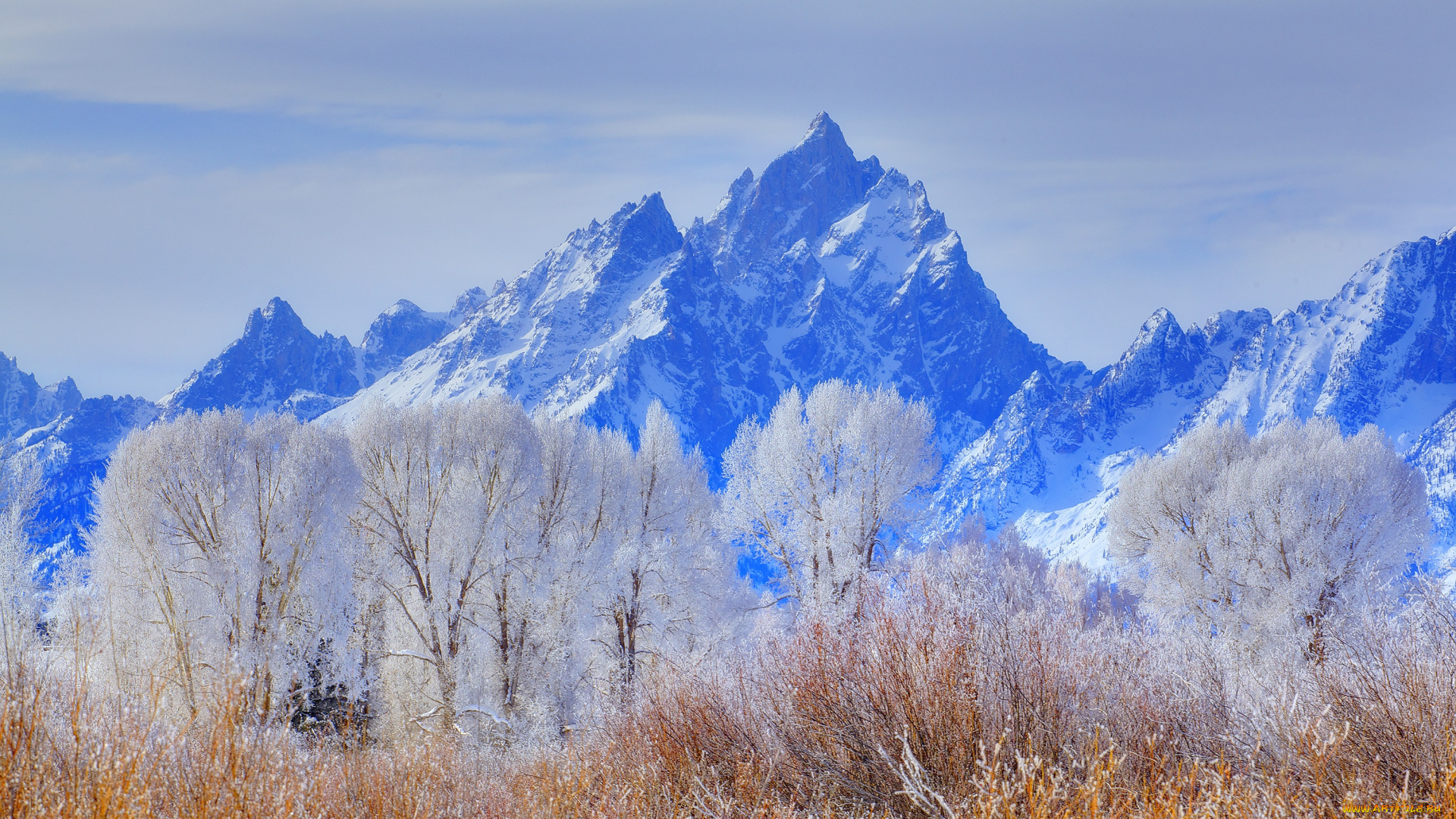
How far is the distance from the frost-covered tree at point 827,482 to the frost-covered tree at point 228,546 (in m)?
12.9

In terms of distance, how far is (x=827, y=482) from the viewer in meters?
26.8

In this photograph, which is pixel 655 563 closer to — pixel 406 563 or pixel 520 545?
pixel 520 545

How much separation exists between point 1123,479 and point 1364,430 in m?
11.0

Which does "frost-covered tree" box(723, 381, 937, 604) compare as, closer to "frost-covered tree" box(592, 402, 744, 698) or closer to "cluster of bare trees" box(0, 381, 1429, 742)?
"cluster of bare trees" box(0, 381, 1429, 742)

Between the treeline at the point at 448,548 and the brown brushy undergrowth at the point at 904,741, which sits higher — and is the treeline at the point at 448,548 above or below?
above

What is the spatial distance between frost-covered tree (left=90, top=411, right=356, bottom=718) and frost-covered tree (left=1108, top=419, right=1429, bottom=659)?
29167mm

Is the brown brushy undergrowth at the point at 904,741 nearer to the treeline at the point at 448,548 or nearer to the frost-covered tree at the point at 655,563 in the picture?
the treeline at the point at 448,548

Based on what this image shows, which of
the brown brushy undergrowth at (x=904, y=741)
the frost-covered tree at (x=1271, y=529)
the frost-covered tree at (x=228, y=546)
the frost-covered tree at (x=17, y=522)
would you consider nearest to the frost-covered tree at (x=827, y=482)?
the frost-covered tree at (x=1271, y=529)

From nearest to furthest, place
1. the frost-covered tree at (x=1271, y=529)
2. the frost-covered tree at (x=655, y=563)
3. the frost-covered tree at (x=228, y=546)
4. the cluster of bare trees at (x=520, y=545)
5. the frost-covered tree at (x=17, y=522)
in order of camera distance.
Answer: the frost-covered tree at (x=228, y=546), the frost-covered tree at (x=17, y=522), the cluster of bare trees at (x=520, y=545), the frost-covered tree at (x=1271, y=529), the frost-covered tree at (x=655, y=563)

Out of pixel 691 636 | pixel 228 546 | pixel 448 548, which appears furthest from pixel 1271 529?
pixel 228 546

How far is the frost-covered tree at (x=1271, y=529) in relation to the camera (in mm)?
28047

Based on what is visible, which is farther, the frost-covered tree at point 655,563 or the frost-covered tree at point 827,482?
the frost-covered tree at point 655,563

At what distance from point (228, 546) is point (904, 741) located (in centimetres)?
2329

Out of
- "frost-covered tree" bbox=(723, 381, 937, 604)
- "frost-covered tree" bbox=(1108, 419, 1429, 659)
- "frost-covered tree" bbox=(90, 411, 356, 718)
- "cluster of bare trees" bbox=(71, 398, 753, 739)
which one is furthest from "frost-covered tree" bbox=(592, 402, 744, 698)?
"frost-covered tree" bbox=(1108, 419, 1429, 659)
